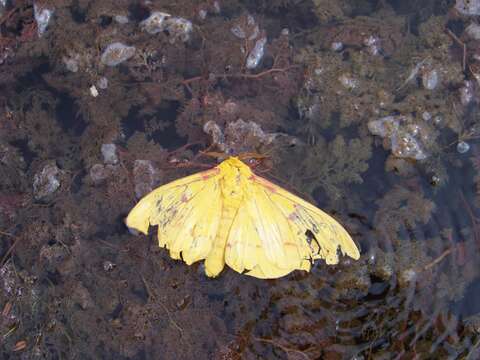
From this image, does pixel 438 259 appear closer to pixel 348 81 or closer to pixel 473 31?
pixel 348 81

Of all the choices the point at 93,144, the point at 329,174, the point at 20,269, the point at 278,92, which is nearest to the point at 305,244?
the point at 329,174

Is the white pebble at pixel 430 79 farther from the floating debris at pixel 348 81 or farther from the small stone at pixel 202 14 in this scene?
the small stone at pixel 202 14

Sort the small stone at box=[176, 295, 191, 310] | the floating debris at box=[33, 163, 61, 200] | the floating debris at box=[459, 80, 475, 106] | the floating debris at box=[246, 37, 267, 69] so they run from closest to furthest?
the small stone at box=[176, 295, 191, 310] < the floating debris at box=[459, 80, 475, 106] < the floating debris at box=[33, 163, 61, 200] < the floating debris at box=[246, 37, 267, 69]

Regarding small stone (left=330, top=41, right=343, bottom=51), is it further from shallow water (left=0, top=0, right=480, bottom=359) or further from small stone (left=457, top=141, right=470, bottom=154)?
small stone (left=457, top=141, right=470, bottom=154)

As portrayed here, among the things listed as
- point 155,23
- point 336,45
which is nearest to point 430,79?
point 336,45

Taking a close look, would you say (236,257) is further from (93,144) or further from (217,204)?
(93,144)

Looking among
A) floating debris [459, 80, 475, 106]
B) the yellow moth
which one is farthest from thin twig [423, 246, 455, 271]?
floating debris [459, 80, 475, 106]
